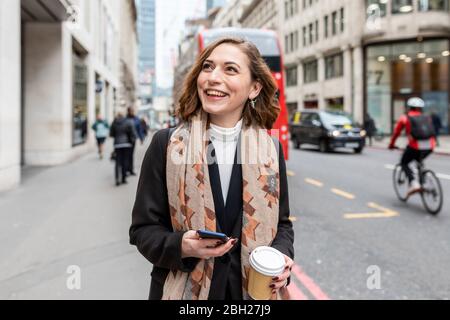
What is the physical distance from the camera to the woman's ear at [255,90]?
1.22m

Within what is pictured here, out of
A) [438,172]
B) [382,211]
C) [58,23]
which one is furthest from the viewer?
[58,23]

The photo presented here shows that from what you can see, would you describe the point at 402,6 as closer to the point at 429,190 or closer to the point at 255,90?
the point at 429,190

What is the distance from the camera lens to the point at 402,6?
29844mm

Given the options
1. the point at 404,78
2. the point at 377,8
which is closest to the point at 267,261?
the point at 377,8

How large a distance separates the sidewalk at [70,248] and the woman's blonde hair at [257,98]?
0.99m

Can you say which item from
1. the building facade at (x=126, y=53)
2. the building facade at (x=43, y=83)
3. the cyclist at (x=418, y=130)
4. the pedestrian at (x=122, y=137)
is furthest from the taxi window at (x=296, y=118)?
the building facade at (x=126, y=53)

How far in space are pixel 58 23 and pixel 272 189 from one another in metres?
14.0

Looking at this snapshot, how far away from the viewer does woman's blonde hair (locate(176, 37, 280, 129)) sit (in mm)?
1204

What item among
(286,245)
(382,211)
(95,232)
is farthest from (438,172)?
(286,245)

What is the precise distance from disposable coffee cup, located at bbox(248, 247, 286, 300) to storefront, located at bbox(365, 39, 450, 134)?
33.0 m

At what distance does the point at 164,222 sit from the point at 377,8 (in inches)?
1309

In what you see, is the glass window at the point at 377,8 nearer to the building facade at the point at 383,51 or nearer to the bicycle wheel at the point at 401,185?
the building facade at the point at 383,51

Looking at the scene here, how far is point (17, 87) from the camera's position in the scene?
8.98 metres
